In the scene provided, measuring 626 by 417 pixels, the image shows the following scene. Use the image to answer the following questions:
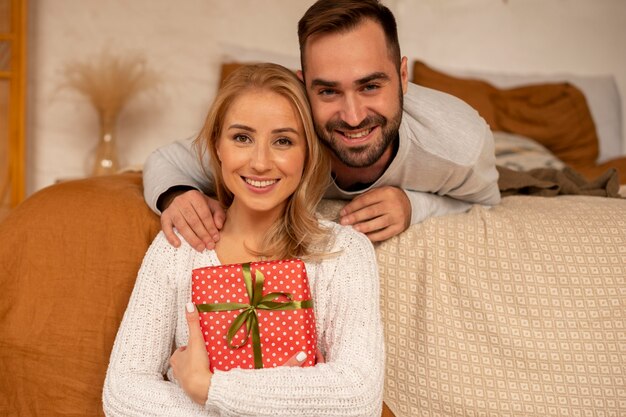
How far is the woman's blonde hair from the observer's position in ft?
4.40

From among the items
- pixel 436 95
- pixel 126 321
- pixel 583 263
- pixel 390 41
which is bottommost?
pixel 126 321

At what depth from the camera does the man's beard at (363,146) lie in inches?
58.6

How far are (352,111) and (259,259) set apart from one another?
1.30ft

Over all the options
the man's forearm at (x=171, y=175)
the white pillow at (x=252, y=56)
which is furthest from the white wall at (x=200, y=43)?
the man's forearm at (x=171, y=175)

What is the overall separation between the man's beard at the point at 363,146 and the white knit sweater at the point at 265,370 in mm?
193

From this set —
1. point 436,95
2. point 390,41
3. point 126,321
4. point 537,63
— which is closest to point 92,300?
point 126,321

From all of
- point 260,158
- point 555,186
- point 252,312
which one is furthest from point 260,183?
point 555,186

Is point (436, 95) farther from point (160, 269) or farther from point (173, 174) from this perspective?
point (160, 269)

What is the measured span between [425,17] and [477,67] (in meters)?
0.40

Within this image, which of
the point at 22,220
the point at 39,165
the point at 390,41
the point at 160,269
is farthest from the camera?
the point at 39,165

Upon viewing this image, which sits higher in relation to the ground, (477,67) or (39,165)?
(477,67)

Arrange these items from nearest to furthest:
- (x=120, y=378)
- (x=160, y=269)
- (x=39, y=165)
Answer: (x=120, y=378)
(x=160, y=269)
(x=39, y=165)

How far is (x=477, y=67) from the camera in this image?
367cm

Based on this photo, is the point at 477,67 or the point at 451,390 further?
the point at 477,67
